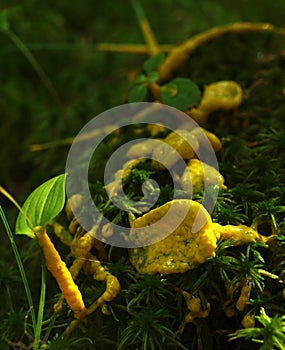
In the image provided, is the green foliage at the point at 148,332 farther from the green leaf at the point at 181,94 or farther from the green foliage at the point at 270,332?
the green leaf at the point at 181,94

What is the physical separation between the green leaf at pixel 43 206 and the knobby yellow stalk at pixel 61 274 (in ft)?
0.07

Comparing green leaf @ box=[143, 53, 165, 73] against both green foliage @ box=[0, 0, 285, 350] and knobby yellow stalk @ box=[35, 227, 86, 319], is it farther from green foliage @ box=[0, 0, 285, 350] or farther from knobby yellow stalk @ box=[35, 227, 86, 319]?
knobby yellow stalk @ box=[35, 227, 86, 319]

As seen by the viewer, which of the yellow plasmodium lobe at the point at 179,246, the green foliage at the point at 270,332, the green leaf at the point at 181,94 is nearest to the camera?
the green foliage at the point at 270,332

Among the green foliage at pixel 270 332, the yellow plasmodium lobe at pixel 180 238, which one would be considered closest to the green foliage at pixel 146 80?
the yellow plasmodium lobe at pixel 180 238

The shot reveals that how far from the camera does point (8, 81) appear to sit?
2410mm

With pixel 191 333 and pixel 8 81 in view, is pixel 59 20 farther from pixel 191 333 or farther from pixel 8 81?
pixel 191 333

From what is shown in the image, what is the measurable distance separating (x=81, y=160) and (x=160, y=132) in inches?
10.8

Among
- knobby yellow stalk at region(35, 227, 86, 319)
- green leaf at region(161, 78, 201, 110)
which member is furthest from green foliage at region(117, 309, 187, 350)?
green leaf at region(161, 78, 201, 110)

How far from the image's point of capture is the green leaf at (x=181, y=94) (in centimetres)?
152

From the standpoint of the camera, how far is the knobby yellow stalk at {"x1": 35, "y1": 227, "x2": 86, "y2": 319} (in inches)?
41.6

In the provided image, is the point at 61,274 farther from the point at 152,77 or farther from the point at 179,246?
the point at 152,77

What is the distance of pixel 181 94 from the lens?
1.54 metres

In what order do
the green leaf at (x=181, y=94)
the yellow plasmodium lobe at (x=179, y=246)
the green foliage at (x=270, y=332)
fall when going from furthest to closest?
the green leaf at (x=181, y=94) → the yellow plasmodium lobe at (x=179, y=246) → the green foliage at (x=270, y=332)

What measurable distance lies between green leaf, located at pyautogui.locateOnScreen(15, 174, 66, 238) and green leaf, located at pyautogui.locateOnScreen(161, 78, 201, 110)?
58cm
